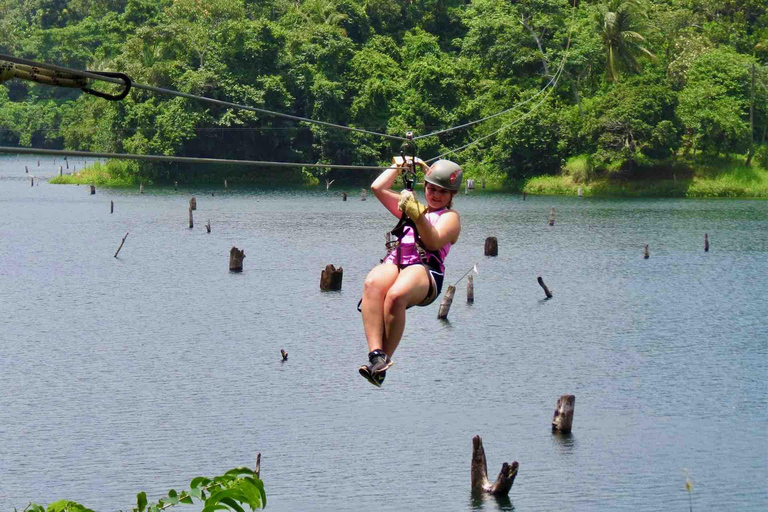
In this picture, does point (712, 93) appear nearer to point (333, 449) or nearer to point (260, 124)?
point (260, 124)

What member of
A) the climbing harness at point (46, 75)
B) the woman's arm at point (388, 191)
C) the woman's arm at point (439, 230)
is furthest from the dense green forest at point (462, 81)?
the climbing harness at point (46, 75)

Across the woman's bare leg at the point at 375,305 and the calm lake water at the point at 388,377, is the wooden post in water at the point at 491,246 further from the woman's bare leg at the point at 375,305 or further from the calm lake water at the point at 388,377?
the woman's bare leg at the point at 375,305

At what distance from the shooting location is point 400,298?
1030 cm

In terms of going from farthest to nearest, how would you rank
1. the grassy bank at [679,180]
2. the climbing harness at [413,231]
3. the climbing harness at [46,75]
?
1. the grassy bank at [679,180]
2. the climbing harness at [413,231]
3. the climbing harness at [46,75]

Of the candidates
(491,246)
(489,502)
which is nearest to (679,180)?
(491,246)

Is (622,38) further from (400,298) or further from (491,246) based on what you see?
(400,298)

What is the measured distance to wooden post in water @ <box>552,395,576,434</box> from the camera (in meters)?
29.9

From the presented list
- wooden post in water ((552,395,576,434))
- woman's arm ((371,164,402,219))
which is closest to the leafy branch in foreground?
woman's arm ((371,164,402,219))

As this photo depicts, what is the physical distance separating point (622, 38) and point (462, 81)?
16685 millimetres

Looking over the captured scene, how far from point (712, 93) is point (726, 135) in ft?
12.1

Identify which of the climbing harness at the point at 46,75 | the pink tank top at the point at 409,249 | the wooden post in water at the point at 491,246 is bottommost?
the wooden post in water at the point at 491,246

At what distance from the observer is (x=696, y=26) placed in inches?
4213

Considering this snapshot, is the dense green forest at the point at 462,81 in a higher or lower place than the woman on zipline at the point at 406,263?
higher

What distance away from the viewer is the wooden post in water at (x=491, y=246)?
2382 inches
